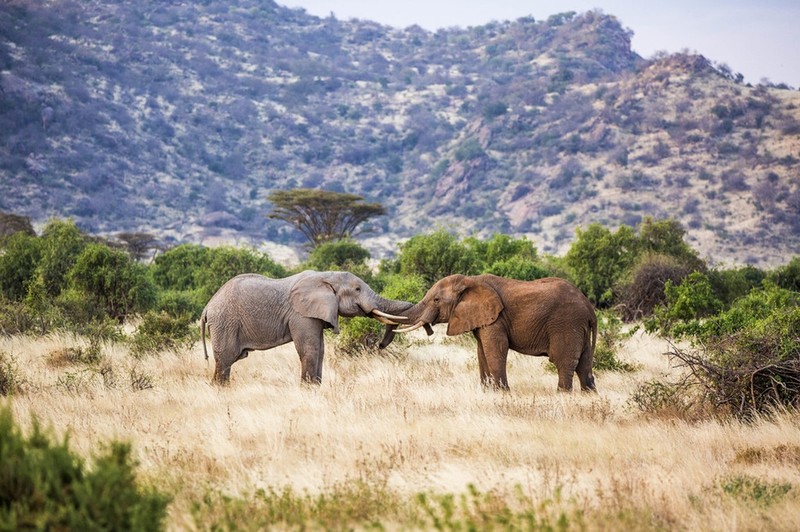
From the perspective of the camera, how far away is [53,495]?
5.32 metres

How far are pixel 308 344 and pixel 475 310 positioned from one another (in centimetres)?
243

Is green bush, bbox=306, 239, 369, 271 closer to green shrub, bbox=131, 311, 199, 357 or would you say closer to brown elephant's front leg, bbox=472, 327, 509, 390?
green shrub, bbox=131, 311, 199, 357

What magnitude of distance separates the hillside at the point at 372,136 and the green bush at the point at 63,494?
79.5 m

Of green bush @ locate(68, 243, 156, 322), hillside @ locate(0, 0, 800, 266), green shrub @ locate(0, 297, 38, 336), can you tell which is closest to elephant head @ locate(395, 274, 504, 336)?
green shrub @ locate(0, 297, 38, 336)

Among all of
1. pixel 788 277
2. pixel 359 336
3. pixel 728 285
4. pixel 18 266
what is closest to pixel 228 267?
pixel 18 266

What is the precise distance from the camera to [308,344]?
505 inches

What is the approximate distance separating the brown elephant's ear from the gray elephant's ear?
65.0 inches

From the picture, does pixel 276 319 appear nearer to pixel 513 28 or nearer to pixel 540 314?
pixel 540 314

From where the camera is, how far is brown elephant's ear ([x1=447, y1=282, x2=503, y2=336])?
12.2 meters

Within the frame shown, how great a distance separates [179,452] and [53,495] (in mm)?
3149

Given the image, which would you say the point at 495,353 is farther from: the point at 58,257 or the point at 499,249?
the point at 499,249

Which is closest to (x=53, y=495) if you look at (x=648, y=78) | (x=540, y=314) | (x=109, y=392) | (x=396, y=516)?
(x=396, y=516)

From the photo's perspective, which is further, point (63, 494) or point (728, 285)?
point (728, 285)

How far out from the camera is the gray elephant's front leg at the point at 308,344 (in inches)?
504
